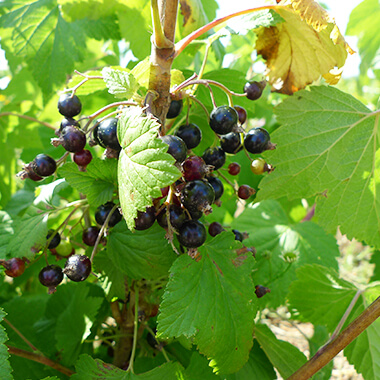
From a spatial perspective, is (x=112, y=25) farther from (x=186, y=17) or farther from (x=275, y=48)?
(x=275, y=48)

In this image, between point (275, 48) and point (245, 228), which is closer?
point (275, 48)

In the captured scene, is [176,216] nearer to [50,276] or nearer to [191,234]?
[191,234]

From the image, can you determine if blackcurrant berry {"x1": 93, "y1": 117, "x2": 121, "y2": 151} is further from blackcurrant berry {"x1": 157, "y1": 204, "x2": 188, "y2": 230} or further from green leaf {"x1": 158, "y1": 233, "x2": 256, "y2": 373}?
green leaf {"x1": 158, "y1": 233, "x2": 256, "y2": 373}

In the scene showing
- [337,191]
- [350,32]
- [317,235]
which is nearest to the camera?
[337,191]

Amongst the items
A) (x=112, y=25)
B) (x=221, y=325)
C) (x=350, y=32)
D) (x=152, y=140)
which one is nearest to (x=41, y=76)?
(x=112, y=25)

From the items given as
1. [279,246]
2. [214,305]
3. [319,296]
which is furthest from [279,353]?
[279,246]

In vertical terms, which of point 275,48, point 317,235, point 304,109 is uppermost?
point 275,48

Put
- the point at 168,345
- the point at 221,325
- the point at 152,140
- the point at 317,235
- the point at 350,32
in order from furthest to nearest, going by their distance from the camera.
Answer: the point at 350,32
the point at 317,235
the point at 168,345
the point at 221,325
the point at 152,140
